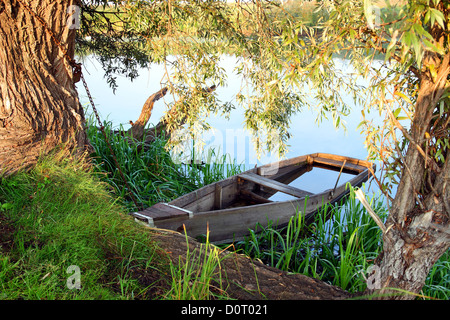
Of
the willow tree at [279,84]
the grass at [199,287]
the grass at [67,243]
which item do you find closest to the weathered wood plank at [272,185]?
the willow tree at [279,84]

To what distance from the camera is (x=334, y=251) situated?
15.3 feet

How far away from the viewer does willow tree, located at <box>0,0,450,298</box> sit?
7.57 ft

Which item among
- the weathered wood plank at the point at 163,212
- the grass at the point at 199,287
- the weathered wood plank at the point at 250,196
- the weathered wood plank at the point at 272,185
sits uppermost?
the weathered wood plank at the point at 272,185

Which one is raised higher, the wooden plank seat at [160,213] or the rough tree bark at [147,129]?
the rough tree bark at [147,129]

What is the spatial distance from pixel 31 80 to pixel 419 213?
3336 millimetres

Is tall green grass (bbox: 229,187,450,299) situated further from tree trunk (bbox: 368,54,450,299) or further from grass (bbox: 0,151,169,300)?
grass (bbox: 0,151,169,300)

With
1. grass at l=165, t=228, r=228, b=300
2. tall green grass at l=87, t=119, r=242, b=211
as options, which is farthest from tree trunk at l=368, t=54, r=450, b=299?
tall green grass at l=87, t=119, r=242, b=211

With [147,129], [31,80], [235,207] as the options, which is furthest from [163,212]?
[147,129]

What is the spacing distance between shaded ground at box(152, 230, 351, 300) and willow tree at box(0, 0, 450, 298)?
0.42 meters

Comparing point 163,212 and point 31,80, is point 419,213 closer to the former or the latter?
point 163,212

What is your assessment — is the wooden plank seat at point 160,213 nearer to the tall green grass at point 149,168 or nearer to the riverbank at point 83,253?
the riverbank at point 83,253

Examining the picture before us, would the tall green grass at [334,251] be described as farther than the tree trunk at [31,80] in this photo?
Yes

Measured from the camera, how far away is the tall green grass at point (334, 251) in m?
3.74

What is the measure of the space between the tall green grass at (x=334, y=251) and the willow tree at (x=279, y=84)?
103cm
